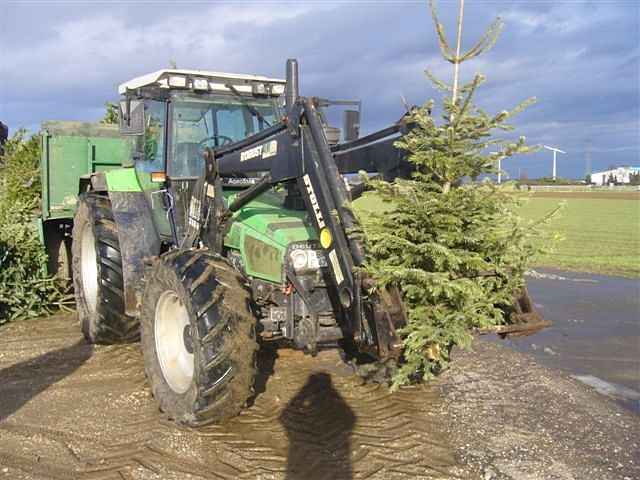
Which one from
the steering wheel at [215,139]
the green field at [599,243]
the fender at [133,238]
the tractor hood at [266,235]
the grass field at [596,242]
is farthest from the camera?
the green field at [599,243]

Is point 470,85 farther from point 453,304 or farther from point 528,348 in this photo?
point 528,348

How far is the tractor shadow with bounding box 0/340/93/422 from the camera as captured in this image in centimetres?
526

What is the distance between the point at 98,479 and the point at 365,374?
254 centimetres

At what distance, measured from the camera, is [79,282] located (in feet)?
24.1

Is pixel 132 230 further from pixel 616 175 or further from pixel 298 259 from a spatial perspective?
pixel 616 175

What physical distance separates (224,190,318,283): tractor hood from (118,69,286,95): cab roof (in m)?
1.10

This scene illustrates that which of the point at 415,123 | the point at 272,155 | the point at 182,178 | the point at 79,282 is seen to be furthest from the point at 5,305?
the point at 415,123

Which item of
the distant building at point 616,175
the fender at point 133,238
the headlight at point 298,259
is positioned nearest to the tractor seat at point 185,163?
the fender at point 133,238

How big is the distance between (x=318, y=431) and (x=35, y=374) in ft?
9.64

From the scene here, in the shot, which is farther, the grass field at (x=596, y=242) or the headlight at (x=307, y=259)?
the grass field at (x=596, y=242)

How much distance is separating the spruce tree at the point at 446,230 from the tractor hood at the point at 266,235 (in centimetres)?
95

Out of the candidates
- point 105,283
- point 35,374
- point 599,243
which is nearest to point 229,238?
point 105,283

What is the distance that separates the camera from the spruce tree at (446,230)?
3891mm

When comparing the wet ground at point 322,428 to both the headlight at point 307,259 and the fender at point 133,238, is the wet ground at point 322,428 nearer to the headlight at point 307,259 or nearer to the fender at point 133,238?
the fender at point 133,238
